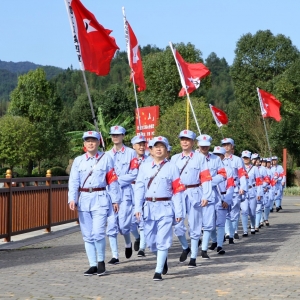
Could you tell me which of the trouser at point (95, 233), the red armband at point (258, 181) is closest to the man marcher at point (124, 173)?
the trouser at point (95, 233)

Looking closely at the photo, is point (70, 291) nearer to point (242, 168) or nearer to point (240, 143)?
point (242, 168)

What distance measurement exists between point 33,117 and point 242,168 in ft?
230

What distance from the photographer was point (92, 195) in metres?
11.6

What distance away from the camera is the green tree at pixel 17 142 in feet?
257

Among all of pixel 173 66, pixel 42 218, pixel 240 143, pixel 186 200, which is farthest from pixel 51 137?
pixel 186 200

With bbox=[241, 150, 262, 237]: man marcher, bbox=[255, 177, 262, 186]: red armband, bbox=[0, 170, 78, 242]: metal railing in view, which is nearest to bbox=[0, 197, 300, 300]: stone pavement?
bbox=[0, 170, 78, 242]: metal railing

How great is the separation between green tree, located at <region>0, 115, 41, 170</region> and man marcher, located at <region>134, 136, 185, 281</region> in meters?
67.4

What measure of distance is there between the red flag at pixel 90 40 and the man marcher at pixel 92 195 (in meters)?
6.23

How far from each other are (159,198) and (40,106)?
7506cm

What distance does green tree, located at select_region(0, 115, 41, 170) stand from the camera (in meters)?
78.2

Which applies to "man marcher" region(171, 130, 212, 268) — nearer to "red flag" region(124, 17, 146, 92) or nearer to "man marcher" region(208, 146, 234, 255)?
"man marcher" region(208, 146, 234, 255)

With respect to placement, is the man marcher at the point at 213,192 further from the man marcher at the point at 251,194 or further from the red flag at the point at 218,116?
the red flag at the point at 218,116

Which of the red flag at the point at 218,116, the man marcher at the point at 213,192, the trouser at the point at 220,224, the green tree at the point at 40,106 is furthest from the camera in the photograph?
the green tree at the point at 40,106

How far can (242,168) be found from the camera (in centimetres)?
1820
